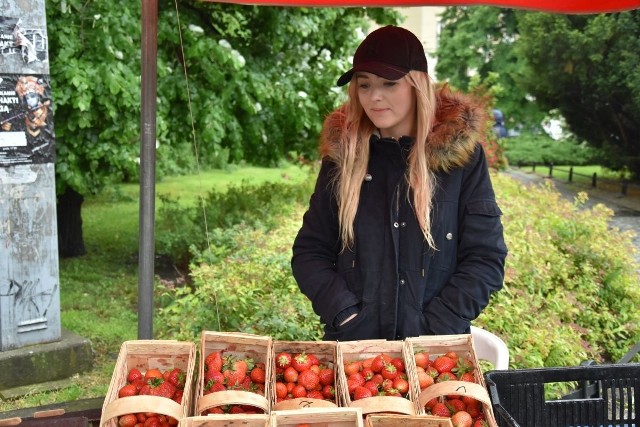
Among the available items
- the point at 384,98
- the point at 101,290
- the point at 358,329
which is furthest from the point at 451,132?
the point at 101,290

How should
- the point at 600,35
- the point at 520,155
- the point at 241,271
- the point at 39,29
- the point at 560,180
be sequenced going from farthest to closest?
the point at 520,155 → the point at 560,180 → the point at 600,35 → the point at 241,271 → the point at 39,29

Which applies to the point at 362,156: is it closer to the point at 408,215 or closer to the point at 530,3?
the point at 408,215

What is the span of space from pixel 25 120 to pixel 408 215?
9.80ft

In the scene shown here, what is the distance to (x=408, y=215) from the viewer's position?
2641 millimetres

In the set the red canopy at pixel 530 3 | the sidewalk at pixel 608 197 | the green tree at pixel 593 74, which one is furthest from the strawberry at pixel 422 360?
the green tree at pixel 593 74

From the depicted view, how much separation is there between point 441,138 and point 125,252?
25.5 feet

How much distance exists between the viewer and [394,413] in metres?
2.03

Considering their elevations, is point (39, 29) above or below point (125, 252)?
above

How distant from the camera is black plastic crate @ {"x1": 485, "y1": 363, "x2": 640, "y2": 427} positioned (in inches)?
93.4

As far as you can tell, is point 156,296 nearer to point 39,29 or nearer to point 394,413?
point 39,29

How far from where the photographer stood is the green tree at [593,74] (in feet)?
36.6

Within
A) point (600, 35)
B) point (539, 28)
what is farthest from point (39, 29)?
point (539, 28)

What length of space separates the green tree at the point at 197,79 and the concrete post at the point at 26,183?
1.16 m

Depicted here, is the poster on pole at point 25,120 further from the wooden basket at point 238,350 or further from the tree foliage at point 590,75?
the tree foliage at point 590,75
